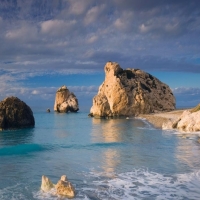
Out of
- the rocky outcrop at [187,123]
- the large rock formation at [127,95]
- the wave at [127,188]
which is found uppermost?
the large rock formation at [127,95]

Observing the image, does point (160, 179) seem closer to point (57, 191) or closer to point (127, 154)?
point (57, 191)

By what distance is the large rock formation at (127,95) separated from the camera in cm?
8988

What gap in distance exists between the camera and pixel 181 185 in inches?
550

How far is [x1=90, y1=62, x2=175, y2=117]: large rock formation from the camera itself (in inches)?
3538

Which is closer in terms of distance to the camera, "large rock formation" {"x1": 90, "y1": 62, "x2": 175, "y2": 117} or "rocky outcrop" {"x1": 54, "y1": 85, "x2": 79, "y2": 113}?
"large rock formation" {"x1": 90, "y1": 62, "x2": 175, "y2": 117}

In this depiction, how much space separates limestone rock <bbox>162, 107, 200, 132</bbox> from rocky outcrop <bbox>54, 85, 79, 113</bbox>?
91.0 m

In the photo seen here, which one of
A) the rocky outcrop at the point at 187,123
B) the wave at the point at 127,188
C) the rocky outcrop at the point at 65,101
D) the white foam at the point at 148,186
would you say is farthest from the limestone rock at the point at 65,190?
the rocky outcrop at the point at 65,101

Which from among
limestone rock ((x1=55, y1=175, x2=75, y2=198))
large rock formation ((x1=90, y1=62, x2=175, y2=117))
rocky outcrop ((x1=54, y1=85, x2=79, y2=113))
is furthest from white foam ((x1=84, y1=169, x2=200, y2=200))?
rocky outcrop ((x1=54, y1=85, x2=79, y2=113))

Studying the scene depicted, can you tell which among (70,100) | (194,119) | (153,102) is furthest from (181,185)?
(70,100)

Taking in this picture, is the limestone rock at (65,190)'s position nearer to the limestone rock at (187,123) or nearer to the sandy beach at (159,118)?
the limestone rock at (187,123)

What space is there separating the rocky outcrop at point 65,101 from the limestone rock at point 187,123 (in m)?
91.0

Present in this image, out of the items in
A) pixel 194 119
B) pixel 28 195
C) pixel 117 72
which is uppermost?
pixel 117 72

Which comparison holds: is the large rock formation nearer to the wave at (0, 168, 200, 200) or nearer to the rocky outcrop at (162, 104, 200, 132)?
the rocky outcrop at (162, 104, 200, 132)

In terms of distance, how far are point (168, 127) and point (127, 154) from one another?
73.3 ft
